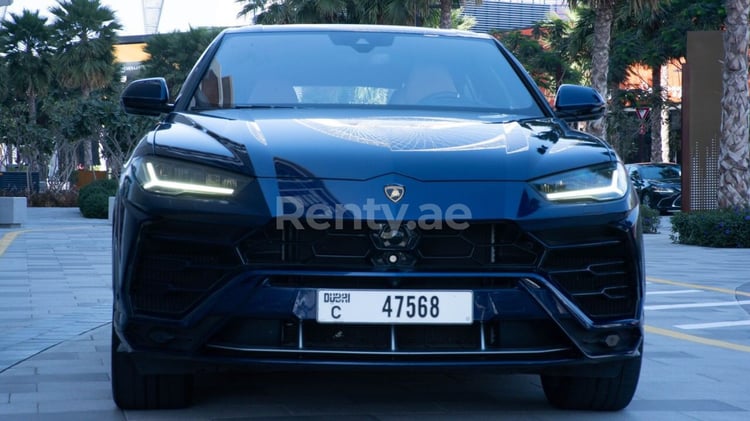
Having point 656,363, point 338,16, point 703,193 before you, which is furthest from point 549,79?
point 656,363

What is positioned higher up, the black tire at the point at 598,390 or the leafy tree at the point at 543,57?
the leafy tree at the point at 543,57

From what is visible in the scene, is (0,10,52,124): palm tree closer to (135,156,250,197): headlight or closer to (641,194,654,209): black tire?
(641,194,654,209): black tire

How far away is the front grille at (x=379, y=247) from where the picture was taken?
3676 millimetres

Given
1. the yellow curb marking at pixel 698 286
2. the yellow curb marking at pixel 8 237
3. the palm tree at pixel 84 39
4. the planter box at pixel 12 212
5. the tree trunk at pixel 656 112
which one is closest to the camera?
the yellow curb marking at pixel 698 286

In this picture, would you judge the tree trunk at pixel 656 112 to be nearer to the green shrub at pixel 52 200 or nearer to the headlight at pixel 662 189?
the headlight at pixel 662 189

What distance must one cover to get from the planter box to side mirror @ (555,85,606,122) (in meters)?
18.0

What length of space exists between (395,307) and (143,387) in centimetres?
110

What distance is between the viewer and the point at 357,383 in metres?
5.02

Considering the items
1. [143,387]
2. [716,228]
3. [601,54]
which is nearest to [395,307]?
[143,387]

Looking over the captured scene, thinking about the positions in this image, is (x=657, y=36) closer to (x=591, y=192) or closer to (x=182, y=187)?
(x=591, y=192)

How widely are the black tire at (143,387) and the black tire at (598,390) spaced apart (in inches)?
53.8

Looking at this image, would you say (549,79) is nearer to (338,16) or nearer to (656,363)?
(338,16)

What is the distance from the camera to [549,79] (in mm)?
45125

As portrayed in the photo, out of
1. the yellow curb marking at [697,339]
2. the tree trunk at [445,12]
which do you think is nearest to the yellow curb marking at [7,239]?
the yellow curb marking at [697,339]
